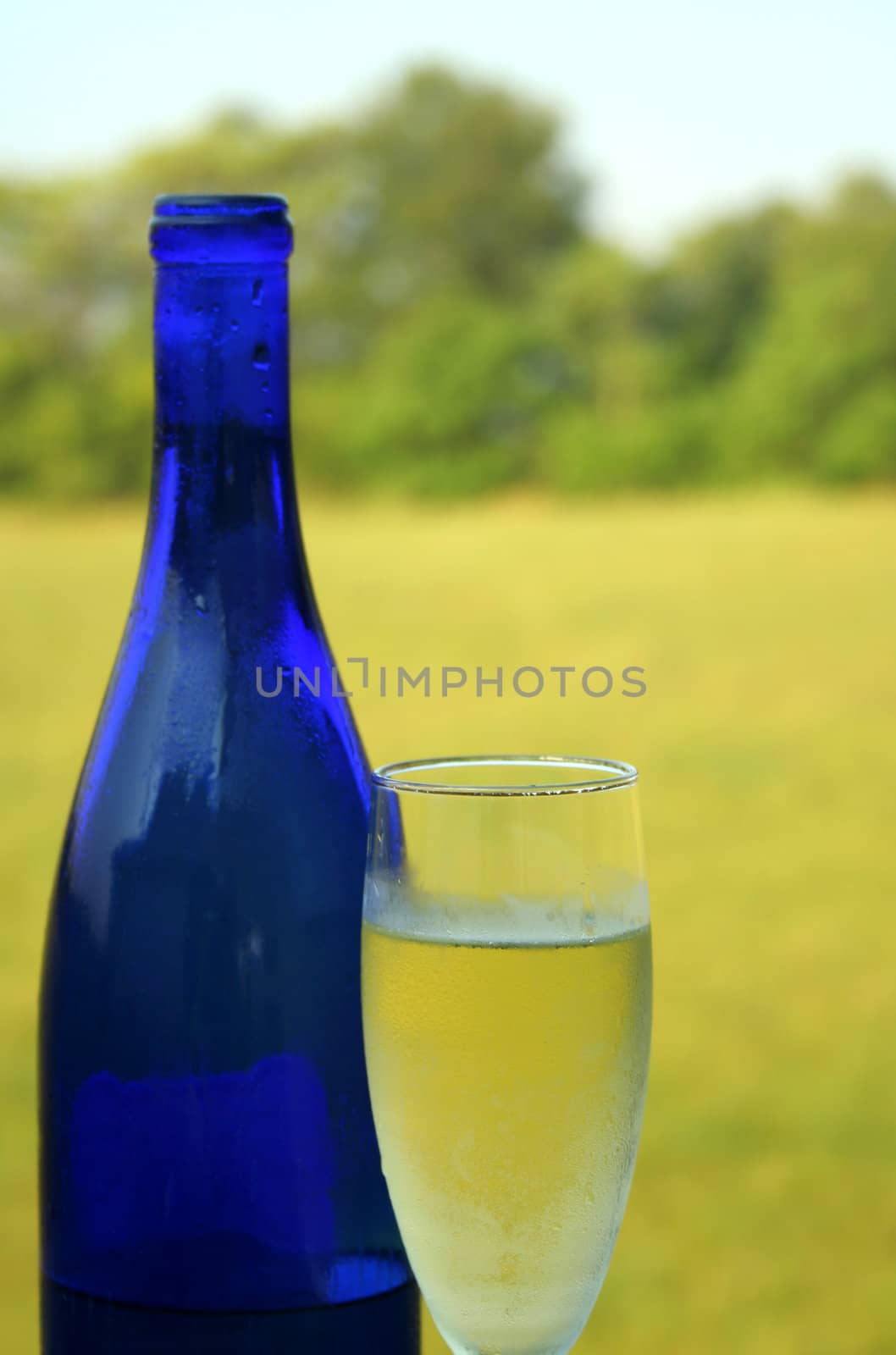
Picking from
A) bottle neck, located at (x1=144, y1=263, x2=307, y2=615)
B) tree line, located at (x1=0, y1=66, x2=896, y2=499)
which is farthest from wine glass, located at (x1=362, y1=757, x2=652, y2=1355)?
tree line, located at (x1=0, y1=66, x2=896, y2=499)

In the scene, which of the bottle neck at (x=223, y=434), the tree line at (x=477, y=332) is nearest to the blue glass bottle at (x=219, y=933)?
the bottle neck at (x=223, y=434)

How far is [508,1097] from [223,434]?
8.9 inches

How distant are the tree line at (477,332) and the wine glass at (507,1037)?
398 cm

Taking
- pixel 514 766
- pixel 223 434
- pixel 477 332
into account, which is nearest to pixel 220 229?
pixel 223 434

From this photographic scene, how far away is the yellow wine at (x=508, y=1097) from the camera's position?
45 cm

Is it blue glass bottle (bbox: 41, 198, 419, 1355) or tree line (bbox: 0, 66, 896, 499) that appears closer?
blue glass bottle (bbox: 41, 198, 419, 1355)

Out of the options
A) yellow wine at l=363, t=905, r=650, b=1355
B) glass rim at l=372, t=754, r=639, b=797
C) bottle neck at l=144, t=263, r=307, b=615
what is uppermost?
bottle neck at l=144, t=263, r=307, b=615

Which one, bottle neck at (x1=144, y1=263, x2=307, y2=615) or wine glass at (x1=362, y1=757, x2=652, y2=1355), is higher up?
bottle neck at (x1=144, y1=263, x2=307, y2=615)

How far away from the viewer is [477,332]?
15.5ft

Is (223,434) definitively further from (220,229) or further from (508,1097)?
(508,1097)

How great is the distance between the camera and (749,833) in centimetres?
477

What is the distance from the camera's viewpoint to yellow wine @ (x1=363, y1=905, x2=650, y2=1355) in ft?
1.47

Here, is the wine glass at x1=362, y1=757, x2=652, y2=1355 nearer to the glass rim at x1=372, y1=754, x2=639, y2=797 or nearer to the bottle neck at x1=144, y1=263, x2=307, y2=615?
the glass rim at x1=372, y1=754, x2=639, y2=797

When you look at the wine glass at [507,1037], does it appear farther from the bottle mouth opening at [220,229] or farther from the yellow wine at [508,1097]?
the bottle mouth opening at [220,229]
